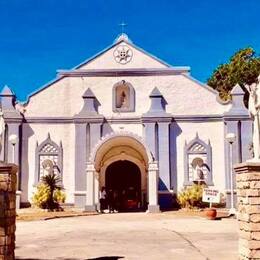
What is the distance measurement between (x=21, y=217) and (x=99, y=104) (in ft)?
28.0

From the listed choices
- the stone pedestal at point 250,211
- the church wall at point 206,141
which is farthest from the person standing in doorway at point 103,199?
the stone pedestal at point 250,211

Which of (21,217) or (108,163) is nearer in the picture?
(21,217)

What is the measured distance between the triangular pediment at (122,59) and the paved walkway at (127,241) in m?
12.0

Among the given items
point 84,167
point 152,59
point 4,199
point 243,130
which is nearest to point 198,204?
point 243,130

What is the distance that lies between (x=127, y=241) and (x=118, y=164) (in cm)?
1515

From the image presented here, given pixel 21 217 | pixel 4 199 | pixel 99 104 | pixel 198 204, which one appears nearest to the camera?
pixel 4 199

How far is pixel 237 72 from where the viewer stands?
39.7m

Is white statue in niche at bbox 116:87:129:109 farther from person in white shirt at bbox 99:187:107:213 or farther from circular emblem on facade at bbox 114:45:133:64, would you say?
person in white shirt at bbox 99:187:107:213

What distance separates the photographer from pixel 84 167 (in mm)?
25812

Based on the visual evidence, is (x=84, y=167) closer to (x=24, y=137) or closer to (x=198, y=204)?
(x=24, y=137)

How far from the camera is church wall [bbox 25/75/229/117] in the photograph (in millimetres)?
26656

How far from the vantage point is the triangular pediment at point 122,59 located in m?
27.2

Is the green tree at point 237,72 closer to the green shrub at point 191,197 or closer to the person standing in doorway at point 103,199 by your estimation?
the green shrub at point 191,197

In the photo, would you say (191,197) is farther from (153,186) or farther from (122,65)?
(122,65)
